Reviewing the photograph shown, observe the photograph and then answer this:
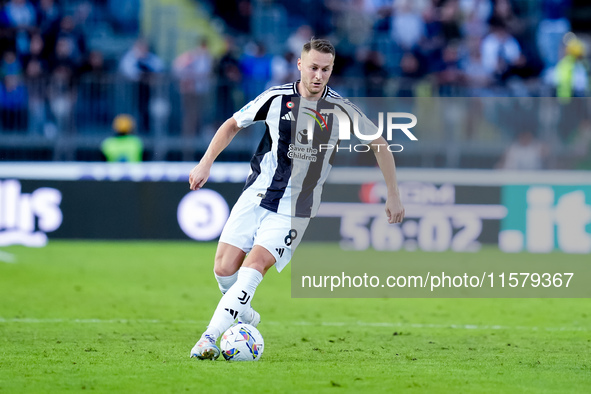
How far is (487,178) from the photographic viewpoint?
15.9 m

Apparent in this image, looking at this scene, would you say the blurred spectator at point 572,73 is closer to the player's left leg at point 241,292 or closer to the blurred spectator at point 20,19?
the blurred spectator at point 20,19

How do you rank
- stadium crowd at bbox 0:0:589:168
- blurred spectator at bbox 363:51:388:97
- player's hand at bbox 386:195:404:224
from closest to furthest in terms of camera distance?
player's hand at bbox 386:195:404:224
stadium crowd at bbox 0:0:589:168
blurred spectator at bbox 363:51:388:97

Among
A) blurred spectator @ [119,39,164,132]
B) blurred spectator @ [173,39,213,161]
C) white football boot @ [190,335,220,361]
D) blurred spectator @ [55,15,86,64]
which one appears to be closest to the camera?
white football boot @ [190,335,220,361]

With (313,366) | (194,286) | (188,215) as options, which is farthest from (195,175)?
(188,215)

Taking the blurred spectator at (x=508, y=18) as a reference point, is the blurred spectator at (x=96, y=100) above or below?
below

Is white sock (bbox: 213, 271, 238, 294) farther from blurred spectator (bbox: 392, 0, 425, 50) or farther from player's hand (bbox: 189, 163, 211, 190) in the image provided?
blurred spectator (bbox: 392, 0, 425, 50)

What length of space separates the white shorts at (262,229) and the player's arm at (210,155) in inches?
16.1

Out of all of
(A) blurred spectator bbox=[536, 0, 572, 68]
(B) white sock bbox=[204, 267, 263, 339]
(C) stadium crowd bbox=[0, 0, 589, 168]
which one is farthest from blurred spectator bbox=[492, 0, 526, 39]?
(B) white sock bbox=[204, 267, 263, 339]

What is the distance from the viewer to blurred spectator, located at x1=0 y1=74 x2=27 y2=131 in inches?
648

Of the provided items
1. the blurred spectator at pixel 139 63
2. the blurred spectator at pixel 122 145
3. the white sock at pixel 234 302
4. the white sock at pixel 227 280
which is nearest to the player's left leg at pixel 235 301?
the white sock at pixel 234 302

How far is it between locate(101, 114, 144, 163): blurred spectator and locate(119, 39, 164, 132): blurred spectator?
1.23 ft

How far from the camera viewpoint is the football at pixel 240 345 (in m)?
6.53

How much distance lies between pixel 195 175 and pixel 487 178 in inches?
395

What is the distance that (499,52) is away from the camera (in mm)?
18266
